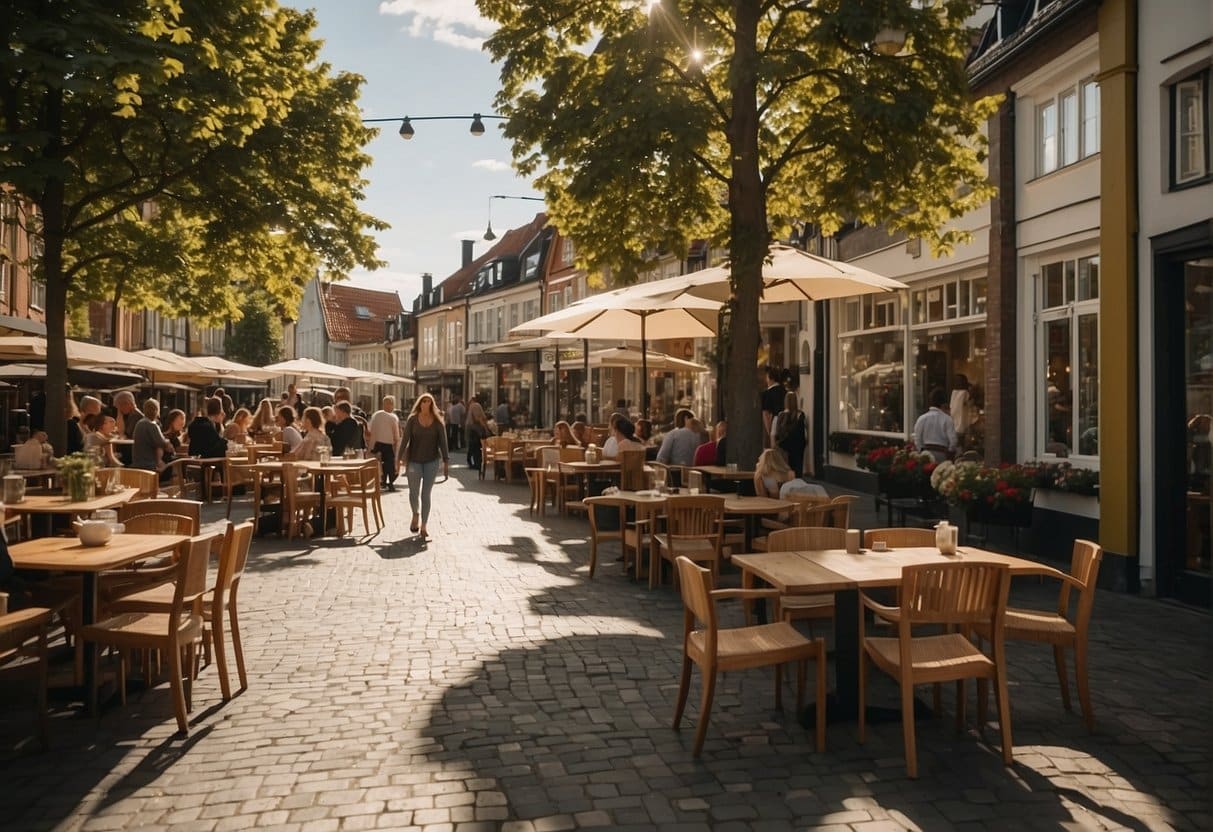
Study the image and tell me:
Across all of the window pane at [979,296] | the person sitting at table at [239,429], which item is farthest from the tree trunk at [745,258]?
the person sitting at table at [239,429]

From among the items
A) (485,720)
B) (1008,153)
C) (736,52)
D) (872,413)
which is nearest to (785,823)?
(485,720)

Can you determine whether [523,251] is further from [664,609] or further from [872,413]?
[664,609]

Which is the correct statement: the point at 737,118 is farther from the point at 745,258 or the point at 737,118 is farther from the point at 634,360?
the point at 634,360

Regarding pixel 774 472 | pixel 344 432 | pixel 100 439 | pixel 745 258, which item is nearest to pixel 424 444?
pixel 100 439

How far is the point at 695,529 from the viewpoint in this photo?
9.32 metres

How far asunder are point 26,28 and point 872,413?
14.5 meters

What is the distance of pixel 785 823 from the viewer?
435 centimetres

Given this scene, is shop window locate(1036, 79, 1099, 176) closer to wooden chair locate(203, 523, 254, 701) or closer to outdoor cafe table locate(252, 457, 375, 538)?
outdoor cafe table locate(252, 457, 375, 538)

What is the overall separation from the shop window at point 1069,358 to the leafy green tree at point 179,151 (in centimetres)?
905

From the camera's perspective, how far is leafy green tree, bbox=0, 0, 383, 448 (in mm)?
8805

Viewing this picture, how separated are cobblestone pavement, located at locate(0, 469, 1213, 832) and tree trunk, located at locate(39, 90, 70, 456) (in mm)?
5180

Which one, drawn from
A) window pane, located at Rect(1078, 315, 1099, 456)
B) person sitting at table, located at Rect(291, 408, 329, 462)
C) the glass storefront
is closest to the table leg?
the glass storefront

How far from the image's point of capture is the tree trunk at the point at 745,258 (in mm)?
Result: 11781

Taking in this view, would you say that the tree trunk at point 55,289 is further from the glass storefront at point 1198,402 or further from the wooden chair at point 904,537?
the glass storefront at point 1198,402
